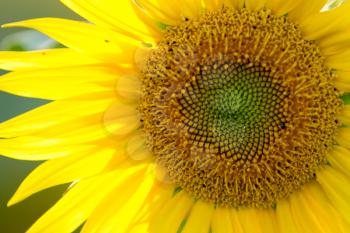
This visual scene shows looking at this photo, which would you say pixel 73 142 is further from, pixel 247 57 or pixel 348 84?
pixel 348 84

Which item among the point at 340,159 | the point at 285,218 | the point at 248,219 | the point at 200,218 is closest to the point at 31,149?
the point at 200,218

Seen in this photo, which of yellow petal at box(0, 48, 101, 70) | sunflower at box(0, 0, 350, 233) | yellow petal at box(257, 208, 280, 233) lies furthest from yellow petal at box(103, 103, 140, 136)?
yellow petal at box(257, 208, 280, 233)

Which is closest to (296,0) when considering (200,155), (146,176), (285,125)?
(285,125)

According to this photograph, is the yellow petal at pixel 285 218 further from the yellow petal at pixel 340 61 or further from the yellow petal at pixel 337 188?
the yellow petal at pixel 340 61

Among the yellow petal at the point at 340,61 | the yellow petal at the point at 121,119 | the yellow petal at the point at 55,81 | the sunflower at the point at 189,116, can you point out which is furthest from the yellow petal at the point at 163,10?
the yellow petal at the point at 340,61

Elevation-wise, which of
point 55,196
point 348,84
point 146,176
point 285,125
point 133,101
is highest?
point 348,84

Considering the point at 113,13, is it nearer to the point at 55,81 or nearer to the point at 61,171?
the point at 55,81
